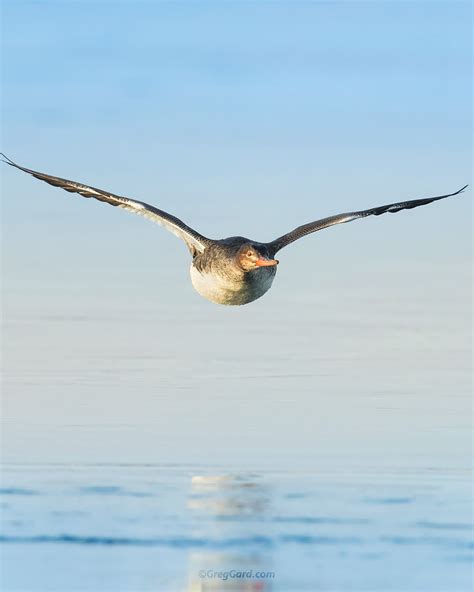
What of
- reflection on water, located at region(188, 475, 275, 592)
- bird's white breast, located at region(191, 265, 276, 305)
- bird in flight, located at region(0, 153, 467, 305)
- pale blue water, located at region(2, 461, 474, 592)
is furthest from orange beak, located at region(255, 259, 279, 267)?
reflection on water, located at region(188, 475, 275, 592)

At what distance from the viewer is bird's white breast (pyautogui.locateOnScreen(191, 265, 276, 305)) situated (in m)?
19.5

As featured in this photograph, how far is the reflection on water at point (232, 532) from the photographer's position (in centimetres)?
1209

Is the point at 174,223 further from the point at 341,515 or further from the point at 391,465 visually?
the point at 341,515

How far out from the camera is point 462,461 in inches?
668

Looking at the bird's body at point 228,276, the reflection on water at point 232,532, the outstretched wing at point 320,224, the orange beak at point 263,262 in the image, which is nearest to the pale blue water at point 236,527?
the reflection on water at point 232,532

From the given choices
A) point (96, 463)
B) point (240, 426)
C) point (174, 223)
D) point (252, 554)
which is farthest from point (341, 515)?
point (174, 223)

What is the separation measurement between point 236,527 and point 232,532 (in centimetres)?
20

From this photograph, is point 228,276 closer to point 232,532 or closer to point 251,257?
point 251,257

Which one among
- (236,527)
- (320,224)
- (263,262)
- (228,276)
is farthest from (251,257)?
(236,527)

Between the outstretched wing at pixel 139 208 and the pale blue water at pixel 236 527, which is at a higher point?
the outstretched wing at pixel 139 208

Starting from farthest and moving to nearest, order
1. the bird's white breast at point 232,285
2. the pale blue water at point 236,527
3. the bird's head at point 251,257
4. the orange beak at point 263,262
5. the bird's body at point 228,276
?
1. the bird's white breast at point 232,285
2. the bird's body at point 228,276
3. the bird's head at point 251,257
4. the orange beak at point 263,262
5. the pale blue water at point 236,527

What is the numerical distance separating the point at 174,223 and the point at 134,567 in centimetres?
871

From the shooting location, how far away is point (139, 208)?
66.6 ft

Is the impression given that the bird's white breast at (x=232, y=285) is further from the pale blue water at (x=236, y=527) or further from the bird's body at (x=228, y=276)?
the pale blue water at (x=236, y=527)
